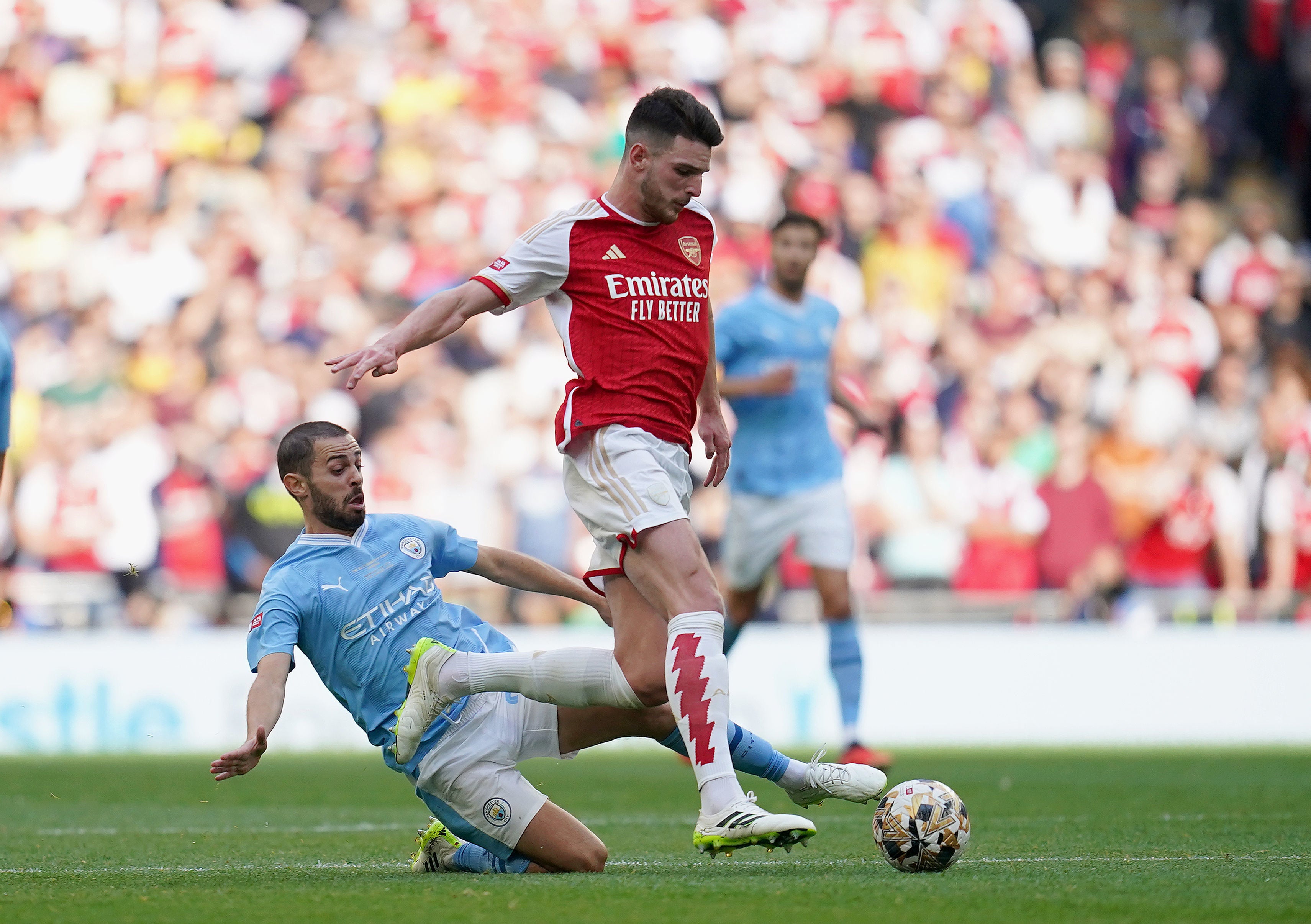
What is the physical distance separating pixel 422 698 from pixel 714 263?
34.8ft

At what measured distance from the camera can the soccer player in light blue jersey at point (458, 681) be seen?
5254mm

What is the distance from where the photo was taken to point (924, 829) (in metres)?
5.03

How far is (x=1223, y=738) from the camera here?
13.1m

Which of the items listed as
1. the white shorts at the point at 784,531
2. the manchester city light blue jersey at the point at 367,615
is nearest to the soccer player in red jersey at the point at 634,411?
the manchester city light blue jersey at the point at 367,615

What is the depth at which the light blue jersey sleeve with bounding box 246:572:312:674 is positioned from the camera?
17.1ft

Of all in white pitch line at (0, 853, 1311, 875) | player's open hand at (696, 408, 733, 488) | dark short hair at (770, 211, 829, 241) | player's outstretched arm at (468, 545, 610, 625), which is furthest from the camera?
dark short hair at (770, 211, 829, 241)

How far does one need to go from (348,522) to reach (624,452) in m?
0.92

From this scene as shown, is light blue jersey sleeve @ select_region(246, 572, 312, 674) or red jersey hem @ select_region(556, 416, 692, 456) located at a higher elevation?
red jersey hem @ select_region(556, 416, 692, 456)

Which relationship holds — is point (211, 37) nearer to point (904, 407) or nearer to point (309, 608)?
point (904, 407)

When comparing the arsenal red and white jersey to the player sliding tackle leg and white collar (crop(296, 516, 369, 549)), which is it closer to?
white collar (crop(296, 516, 369, 549))

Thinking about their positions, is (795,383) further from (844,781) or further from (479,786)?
(479,786)

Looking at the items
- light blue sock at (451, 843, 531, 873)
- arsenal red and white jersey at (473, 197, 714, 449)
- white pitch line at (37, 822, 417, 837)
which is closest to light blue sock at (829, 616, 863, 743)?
white pitch line at (37, 822, 417, 837)

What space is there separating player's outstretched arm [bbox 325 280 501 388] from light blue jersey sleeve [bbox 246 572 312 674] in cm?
71

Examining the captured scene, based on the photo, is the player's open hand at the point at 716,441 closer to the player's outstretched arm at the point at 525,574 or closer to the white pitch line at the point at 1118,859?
the player's outstretched arm at the point at 525,574
